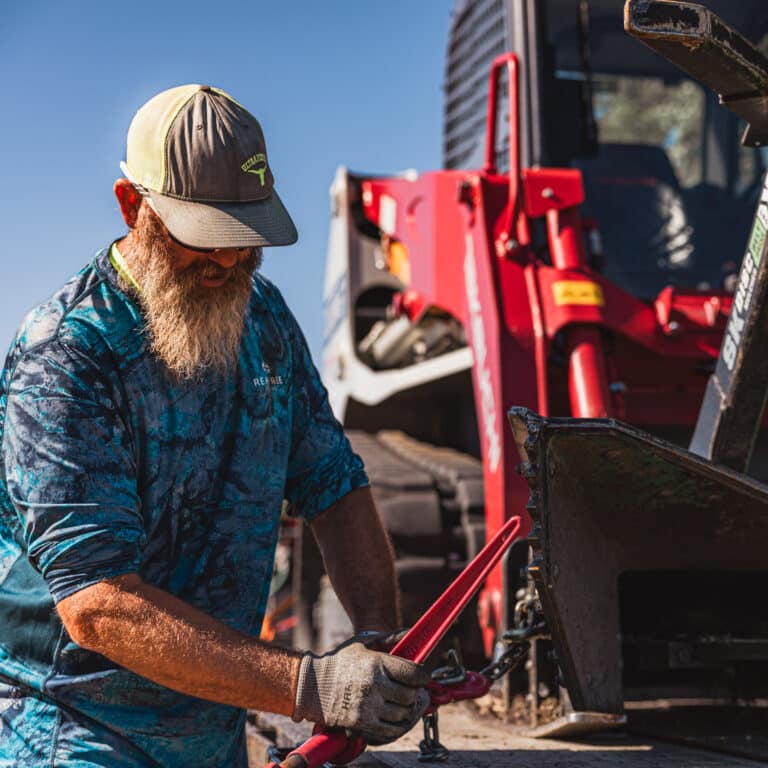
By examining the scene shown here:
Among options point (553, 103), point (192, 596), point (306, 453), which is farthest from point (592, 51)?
point (192, 596)

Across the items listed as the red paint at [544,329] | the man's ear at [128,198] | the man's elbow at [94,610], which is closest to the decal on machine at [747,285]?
the red paint at [544,329]

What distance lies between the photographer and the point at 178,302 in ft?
7.33

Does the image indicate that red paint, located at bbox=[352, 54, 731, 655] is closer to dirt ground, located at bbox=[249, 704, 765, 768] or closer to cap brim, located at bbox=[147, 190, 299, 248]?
dirt ground, located at bbox=[249, 704, 765, 768]

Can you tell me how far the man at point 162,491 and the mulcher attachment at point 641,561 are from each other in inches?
18.4

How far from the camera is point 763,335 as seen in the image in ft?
9.49

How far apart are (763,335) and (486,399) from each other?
52.2 inches

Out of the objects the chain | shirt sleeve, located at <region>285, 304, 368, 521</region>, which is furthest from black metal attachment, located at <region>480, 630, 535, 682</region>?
shirt sleeve, located at <region>285, 304, 368, 521</region>

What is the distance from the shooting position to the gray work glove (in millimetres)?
1986

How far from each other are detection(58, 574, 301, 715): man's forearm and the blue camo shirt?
1.8 inches

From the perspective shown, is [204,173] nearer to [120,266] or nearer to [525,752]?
[120,266]

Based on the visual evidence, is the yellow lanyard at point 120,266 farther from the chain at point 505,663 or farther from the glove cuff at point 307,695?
the chain at point 505,663

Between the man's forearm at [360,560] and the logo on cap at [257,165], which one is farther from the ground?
the logo on cap at [257,165]

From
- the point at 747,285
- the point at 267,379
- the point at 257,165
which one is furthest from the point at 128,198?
the point at 747,285

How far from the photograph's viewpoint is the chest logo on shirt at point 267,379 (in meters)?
2.41
